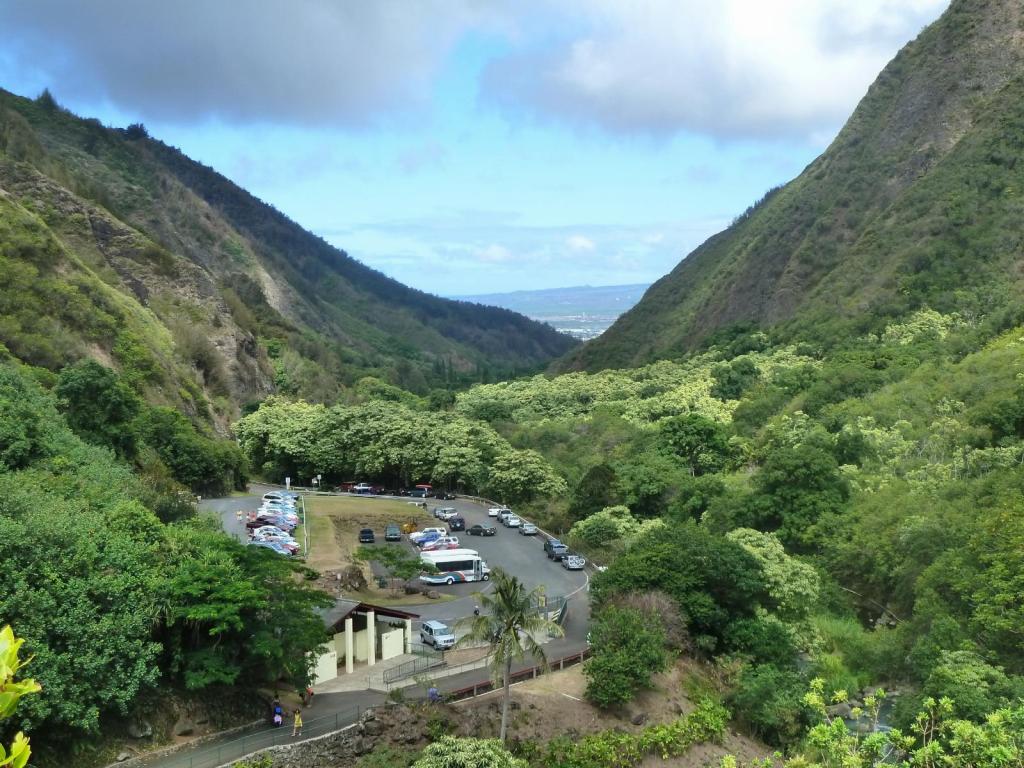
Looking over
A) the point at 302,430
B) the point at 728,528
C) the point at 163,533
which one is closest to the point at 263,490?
the point at 302,430

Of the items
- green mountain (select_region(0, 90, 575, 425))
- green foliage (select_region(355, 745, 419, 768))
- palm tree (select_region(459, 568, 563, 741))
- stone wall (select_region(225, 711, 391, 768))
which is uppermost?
green mountain (select_region(0, 90, 575, 425))

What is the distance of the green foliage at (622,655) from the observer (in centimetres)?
2530

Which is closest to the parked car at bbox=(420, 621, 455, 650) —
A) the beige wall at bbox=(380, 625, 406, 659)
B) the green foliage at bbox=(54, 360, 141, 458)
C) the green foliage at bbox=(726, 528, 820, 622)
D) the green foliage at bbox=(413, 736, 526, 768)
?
the beige wall at bbox=(380, 625, 406, 659)

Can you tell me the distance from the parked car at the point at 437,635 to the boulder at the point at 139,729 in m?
9.77

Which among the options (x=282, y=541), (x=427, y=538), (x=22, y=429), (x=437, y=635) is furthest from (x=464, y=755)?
(x=427, y=538)

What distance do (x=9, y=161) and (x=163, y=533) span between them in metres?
65.1

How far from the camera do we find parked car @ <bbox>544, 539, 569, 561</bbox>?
39.4 meters

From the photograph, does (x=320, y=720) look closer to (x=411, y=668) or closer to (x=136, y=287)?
(x=411, y=668)

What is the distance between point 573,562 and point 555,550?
1610mm

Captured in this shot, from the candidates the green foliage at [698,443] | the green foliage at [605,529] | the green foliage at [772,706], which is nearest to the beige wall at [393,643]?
the green foliage at [772,706]

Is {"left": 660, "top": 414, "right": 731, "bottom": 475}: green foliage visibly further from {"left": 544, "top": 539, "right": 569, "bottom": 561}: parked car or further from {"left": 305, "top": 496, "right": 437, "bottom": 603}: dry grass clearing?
{"left": 305, "top": 496, "right": 437, "bottom": 603}: dry grass clearing

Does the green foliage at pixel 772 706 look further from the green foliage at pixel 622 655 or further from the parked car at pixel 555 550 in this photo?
the parked car at pixel 555 550

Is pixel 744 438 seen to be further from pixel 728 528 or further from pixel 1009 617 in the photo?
pixel 1009 617

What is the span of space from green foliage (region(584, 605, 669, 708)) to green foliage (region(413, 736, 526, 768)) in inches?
237
